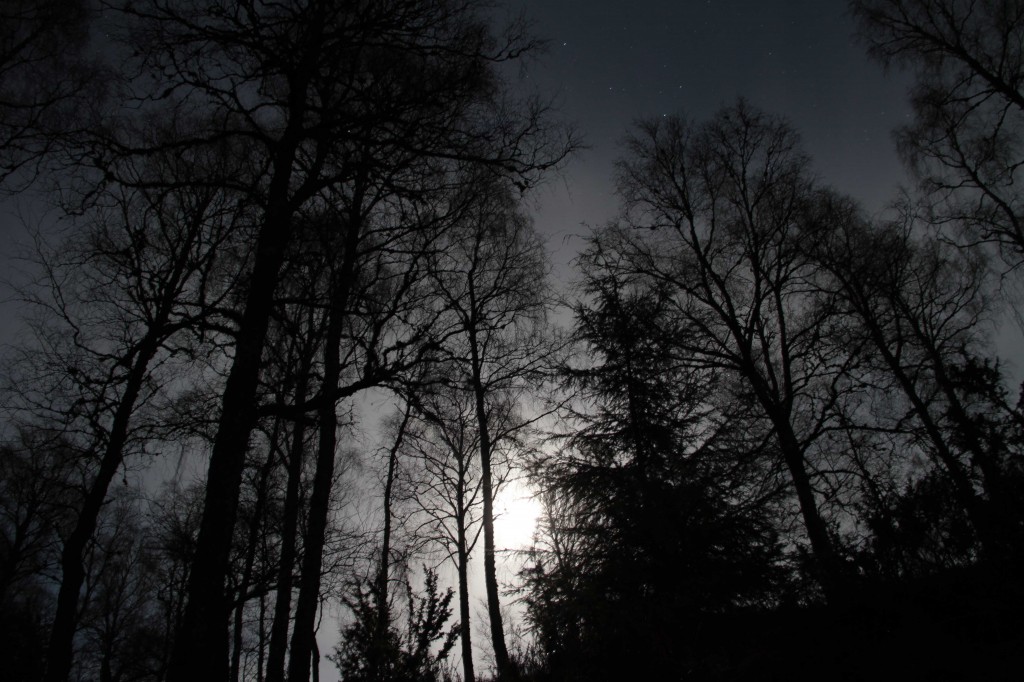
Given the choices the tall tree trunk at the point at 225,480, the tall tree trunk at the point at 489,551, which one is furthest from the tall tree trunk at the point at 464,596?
the tall tree trunk at the point at 225,480

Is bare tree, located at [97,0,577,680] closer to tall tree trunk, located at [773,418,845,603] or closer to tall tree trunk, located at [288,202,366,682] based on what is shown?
tall tree trunk, located at [288,202,366,682]

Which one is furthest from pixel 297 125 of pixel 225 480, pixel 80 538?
pixel 80 538

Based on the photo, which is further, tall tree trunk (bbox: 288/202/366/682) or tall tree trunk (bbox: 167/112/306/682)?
tall tree trunk (bbox: 288/202/366/682)

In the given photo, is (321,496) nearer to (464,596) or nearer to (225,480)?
(225,480)

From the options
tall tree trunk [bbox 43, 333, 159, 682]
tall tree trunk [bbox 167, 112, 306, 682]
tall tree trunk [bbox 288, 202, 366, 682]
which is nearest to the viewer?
tall tree trunk [bbox 167, 112, 306, 682]

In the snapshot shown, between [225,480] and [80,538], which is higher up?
[80,538]

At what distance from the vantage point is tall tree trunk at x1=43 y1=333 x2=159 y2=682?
6.57m

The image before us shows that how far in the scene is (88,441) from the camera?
26.4 feet

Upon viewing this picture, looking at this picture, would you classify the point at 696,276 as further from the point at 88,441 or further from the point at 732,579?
the point at 88,441

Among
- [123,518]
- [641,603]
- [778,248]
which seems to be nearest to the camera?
[641,603]

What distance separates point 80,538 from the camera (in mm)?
7113

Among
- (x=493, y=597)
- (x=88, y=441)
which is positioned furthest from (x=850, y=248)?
(x=88, y=441)

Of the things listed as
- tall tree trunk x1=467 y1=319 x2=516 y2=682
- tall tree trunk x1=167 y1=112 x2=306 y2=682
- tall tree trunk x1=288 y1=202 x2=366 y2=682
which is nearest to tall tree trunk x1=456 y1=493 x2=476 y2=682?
tall tree trunk x1=467 y1=319 x2=516 y2=682

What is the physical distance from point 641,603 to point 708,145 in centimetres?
947
